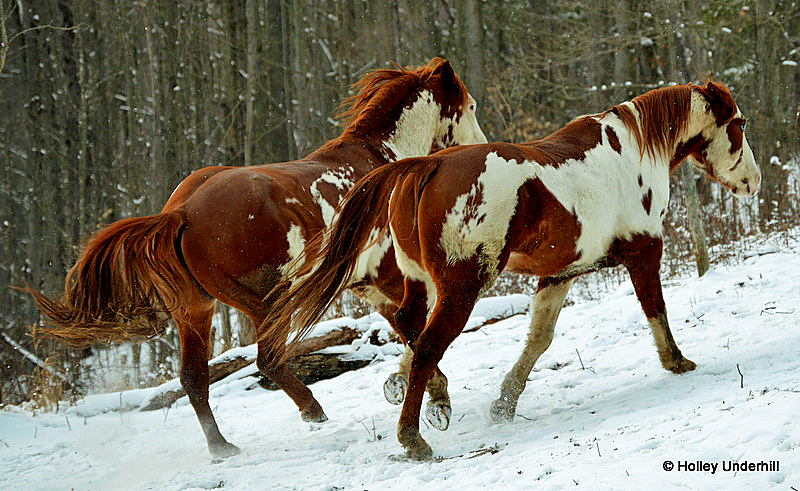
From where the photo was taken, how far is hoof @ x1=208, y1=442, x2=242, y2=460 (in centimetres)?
498

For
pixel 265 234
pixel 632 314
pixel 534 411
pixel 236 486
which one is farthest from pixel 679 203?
pixel 236 486

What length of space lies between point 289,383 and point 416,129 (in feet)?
8.13

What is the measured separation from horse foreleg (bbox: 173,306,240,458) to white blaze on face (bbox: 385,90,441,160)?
226 centimetres

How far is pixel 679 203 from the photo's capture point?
12938mm

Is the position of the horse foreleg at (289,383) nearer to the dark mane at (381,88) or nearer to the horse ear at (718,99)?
the dark mane at (381,88)

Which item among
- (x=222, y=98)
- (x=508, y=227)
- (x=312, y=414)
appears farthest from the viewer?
(x=222, y=98)

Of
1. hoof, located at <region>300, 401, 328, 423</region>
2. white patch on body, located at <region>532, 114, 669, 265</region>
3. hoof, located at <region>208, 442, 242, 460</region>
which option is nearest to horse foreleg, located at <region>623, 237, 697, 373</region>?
white patch on body, located at <region>532, 114, 669, 265</region>

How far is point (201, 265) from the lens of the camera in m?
4.86

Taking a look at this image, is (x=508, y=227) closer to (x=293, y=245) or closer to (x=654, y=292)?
(x=654, y=292)

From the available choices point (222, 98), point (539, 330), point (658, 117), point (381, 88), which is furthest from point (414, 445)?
point (222, 98)

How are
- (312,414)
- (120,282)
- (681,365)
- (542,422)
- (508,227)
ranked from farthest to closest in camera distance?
(312,414) → (681,365) → (120,282) → (542,422) → (508,227)

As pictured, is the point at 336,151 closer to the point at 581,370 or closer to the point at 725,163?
the point at 581,370

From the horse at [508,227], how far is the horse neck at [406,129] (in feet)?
4.10

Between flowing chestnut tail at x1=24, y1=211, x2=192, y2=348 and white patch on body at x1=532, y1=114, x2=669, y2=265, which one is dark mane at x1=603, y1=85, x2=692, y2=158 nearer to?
white patch on body at x1=532, y1=114, x2=669, y2=265
